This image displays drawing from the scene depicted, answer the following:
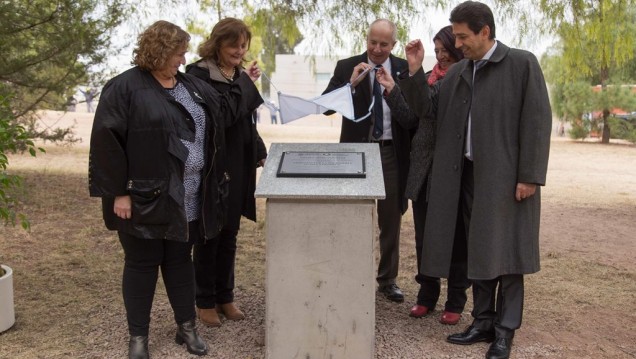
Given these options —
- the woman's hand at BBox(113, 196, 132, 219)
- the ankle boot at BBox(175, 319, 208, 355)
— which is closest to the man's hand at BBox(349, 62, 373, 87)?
the woman's hand at BBox(113, 196, 132, 219)

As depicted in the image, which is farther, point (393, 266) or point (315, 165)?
point (393, 266)

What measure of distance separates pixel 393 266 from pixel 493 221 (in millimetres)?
1254

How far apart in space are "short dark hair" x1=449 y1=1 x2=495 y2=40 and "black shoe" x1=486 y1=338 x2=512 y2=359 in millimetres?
1662

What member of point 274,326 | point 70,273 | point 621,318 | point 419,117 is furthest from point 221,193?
point 621,318

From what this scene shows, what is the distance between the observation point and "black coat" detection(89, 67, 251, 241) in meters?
3.19

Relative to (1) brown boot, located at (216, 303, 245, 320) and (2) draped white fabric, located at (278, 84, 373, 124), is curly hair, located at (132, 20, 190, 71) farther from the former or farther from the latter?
(1) brown boot, located at (216, 303, 245, 320)

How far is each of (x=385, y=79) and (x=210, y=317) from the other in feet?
5.73

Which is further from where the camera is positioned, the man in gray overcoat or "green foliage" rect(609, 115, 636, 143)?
"green foliage" rect(609, 115, 636, 143)

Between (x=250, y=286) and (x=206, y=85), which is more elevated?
(x=206, y=85)

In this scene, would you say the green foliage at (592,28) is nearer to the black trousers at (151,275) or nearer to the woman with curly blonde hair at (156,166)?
the woman with curly blonde hair at (156,166)

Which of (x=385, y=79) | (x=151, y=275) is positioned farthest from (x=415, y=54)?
(x=151, y=275)

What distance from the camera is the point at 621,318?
4473 millimetres

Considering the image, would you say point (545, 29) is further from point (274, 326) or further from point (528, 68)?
point (274, 326)

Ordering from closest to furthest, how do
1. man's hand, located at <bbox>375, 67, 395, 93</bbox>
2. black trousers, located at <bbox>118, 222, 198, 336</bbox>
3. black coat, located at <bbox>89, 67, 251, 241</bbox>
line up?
black coat, located at <bbox>89, 67, 251, 241</bbox>, black trousers, located at <bbox>118, 222, 198, 336</bbox>, man's hand, located at <bbox>375, 67, 395, 93</bbox>
